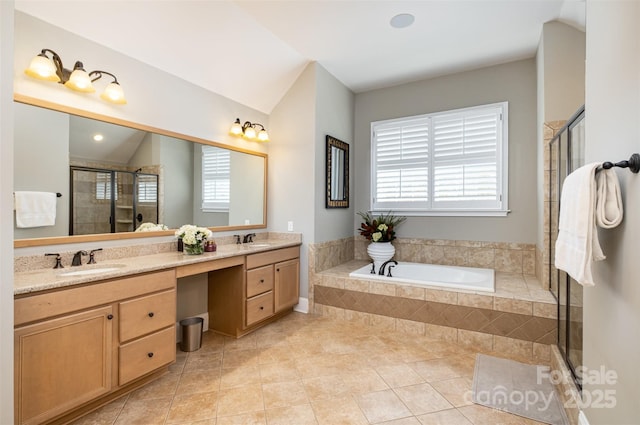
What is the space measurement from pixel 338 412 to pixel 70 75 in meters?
2.88

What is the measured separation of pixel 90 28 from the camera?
2.20 metres

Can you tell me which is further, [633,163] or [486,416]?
[486,416]

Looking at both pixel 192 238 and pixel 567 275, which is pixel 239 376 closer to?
pixel 192 238

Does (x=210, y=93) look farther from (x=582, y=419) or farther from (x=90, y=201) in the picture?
(x=582, y=419)

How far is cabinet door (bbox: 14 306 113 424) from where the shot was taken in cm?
152

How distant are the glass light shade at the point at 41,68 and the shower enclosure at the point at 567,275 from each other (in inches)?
130

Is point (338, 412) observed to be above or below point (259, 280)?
below

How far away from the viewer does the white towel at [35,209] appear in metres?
1.90

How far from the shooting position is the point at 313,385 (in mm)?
2170

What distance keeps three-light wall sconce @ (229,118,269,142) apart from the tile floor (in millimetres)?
2166

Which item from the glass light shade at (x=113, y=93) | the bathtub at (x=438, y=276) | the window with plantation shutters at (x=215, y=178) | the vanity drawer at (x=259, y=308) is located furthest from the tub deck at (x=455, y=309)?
the glass light shade at (x=113, y=93)

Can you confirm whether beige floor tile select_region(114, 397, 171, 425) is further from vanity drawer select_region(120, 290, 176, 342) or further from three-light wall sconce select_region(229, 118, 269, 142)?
three-light wall sconce select_region(229, 118, 269, 142)

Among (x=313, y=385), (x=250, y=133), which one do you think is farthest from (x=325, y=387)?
(x=250, y=133)

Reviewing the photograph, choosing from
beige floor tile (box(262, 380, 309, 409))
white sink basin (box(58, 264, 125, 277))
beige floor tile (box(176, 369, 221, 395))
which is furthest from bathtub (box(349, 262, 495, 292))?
white sink basin (box(58, 264, 125, 277))
